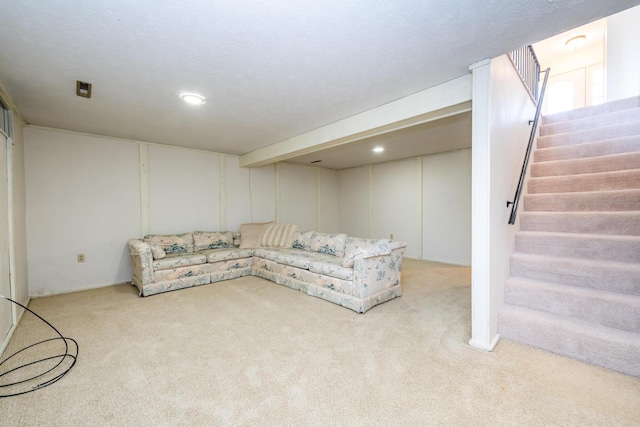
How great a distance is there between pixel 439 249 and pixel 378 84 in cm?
397

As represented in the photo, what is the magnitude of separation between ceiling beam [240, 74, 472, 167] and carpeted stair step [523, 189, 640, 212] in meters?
1.48

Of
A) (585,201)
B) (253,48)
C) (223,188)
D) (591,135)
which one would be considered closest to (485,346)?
(585,201)

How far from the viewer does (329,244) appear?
3924mm

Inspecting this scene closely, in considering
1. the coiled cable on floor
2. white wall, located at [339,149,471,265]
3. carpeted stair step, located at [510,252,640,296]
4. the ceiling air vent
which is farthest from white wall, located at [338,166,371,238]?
the coiled cable on floor

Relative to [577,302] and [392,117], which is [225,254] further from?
[577,302]

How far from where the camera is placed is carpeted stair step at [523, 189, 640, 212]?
2463 mm

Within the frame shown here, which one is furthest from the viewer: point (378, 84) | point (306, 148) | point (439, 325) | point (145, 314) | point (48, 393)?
point (306, 148)

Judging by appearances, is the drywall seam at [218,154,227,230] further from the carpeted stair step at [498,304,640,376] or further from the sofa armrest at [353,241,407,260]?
the carpeted stair step at [498,304,640,376]

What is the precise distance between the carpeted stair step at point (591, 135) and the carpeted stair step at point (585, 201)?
1.04 meters

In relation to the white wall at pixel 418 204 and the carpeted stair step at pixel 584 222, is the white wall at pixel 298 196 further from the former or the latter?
the carpeted stair step at pixel 584 222

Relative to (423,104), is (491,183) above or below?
below

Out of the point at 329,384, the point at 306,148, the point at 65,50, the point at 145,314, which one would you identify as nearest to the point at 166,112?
the point at 65,50

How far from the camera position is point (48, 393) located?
164 cm

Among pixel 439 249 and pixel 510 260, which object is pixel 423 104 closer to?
pixel 510 260
